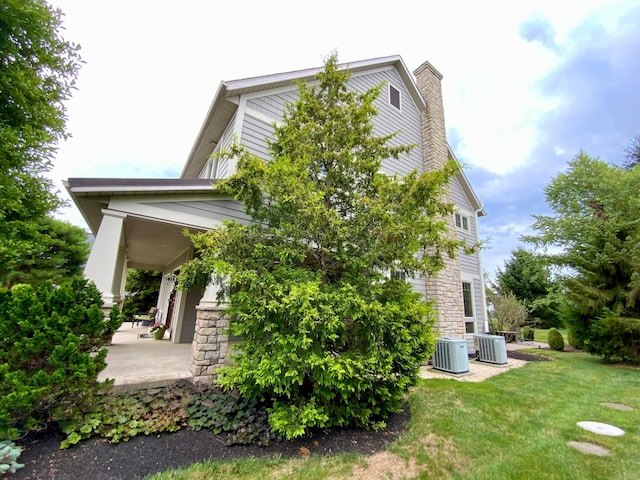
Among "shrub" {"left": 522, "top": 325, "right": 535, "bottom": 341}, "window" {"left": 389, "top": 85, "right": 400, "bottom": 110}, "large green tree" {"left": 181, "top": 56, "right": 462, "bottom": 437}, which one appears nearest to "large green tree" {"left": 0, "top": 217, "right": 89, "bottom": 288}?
"large green tree" {"left": 181, "top": 56, "right": 462, "bottom": 437}

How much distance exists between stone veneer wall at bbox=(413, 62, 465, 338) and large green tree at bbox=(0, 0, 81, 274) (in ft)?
31.7

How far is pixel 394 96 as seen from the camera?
10898 millimetres

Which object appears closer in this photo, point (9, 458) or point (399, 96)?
point (9, 458)

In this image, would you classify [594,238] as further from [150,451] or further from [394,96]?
[150,451]

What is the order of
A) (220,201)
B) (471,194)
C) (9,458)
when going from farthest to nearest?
(471,194) → (220,201) → (9,458)

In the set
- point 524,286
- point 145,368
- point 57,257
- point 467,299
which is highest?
point 524,286

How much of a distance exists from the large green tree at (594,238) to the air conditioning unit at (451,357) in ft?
21.4

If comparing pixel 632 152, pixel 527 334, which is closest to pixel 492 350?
pixel 527 334

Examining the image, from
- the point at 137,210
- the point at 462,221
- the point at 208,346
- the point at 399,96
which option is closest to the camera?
the point at 137,210

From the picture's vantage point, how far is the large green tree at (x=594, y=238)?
10531mm

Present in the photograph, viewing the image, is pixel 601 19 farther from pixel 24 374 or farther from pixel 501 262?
pixel 501 262

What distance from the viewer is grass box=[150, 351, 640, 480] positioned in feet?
10.1

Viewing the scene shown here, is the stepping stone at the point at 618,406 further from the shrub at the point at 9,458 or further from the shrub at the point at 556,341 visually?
the shrub at the point at 556,341

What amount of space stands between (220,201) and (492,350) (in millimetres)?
9744
